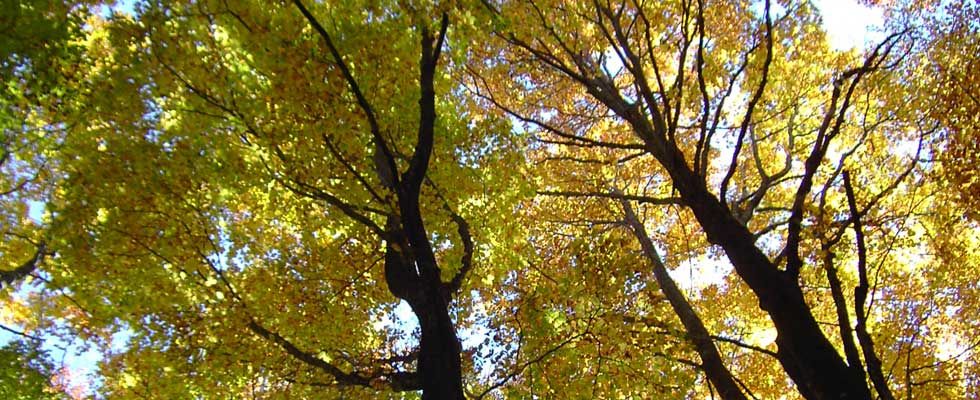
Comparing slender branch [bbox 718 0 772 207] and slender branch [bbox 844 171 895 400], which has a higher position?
slender branch [bbox 718 0 772 207]

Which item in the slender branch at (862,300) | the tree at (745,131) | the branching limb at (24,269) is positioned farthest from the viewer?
the branching limb at (24,269)

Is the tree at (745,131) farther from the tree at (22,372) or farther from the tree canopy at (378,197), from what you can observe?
the tree at (22,372)

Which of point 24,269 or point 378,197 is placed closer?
point 378,197

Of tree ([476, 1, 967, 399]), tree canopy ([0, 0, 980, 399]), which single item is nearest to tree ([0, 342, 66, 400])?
tree canopy ([0, 0, 980, 399])

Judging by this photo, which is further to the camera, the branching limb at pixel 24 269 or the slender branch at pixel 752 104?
the branching limb at pixel 24 269

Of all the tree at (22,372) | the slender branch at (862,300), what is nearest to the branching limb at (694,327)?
the slender branch at (862,300)

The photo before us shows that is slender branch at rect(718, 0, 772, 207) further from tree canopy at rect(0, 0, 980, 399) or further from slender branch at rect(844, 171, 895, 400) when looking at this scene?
slender branch at rect(844, 171, 895, 400)

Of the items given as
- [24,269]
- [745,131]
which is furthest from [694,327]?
[24,269]

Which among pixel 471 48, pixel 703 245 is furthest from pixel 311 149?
pixel 703 245

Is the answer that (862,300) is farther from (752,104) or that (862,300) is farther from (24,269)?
(24,269)

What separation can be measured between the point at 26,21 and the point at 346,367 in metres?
5.71

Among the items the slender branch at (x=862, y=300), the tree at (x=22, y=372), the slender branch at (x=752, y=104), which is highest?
the slender branch at (x=752, y=104)

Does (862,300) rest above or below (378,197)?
below

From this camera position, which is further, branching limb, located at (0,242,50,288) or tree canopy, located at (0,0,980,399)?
branching limb, located at (0,242,50,288)
